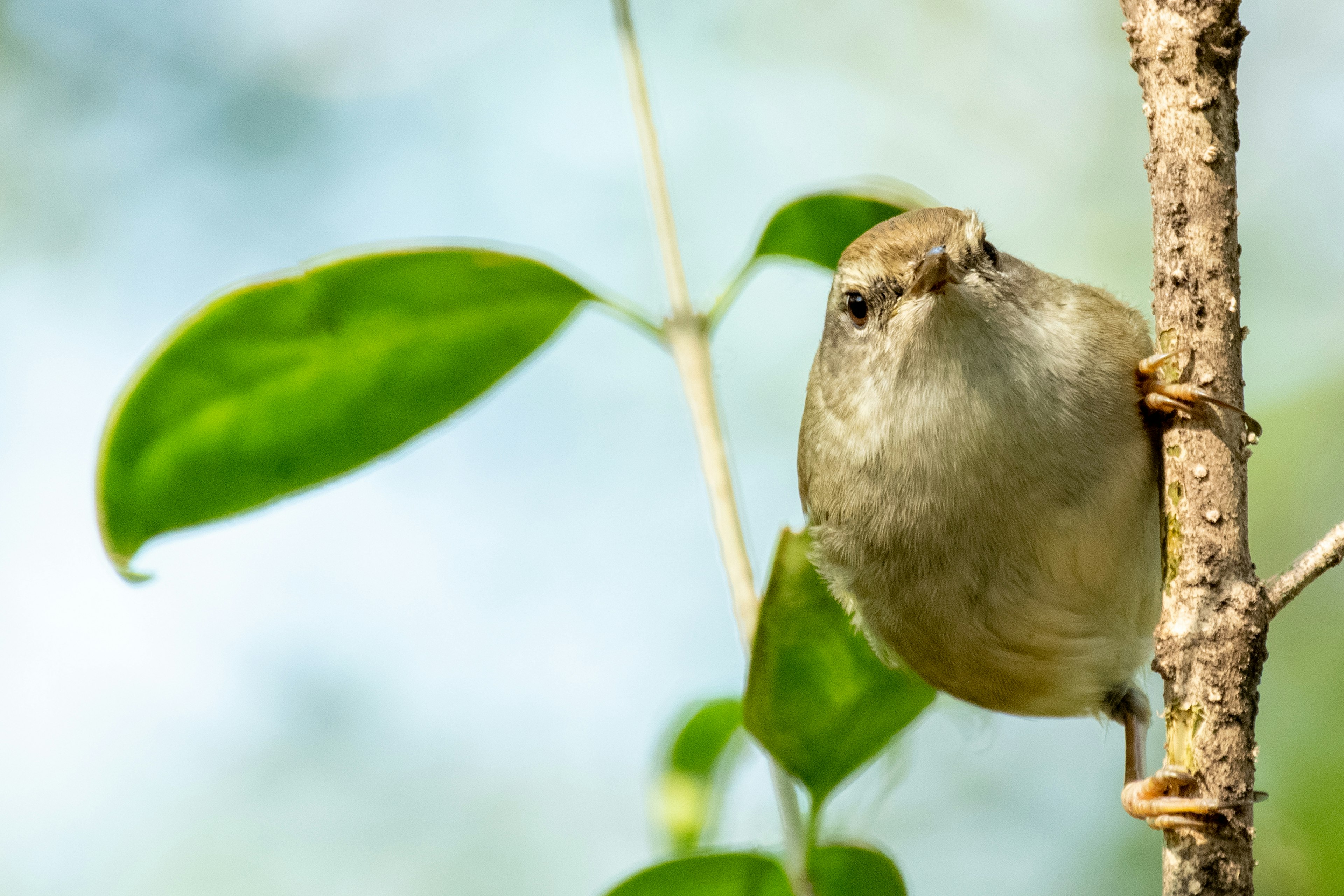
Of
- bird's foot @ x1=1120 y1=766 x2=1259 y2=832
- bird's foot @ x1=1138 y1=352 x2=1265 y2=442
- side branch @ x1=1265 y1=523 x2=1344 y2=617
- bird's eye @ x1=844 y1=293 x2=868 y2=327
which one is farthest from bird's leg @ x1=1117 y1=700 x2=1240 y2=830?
bird's eye @ x1=844 y1=293 x2=868 y2=327

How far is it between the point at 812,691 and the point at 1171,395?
2.44 feet

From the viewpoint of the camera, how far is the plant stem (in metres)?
1.84

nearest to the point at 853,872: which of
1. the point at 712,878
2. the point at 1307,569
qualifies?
the point at 712,878

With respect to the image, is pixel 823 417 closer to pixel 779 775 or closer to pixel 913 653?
pixel 913 653

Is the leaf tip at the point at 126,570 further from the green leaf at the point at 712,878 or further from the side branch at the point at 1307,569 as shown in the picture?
the side branch at the point at 1307,569

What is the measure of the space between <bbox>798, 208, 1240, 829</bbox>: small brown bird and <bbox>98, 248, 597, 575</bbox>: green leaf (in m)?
0.79

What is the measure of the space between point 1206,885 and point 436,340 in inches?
55.4

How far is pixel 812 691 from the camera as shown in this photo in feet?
6.38

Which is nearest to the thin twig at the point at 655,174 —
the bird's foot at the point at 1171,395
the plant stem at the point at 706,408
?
the plant stem at the point at 706,408

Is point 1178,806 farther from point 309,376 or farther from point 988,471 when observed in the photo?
point 309,376

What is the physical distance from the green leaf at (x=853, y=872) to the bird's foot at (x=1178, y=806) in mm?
400

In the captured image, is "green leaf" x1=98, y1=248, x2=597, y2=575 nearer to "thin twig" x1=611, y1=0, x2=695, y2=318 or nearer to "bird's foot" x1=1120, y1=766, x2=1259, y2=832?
"thin twig" x1=611, y1=0, x2=695, y2=318

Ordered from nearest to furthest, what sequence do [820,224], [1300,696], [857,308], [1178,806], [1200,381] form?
[1178,806] → [1200,381] → [820,224] → [857,308] → [1300,696]

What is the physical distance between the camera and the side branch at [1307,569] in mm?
1605
